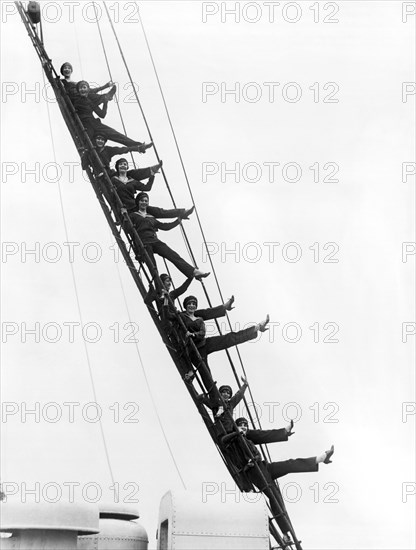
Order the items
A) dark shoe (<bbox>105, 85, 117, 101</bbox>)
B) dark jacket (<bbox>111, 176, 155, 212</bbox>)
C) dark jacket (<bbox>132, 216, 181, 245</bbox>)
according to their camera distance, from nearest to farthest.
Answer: dark jacket (<bbox>132, 216, 181, 245</bbox>) → dark jacket (<bbox>111, 176, 155, 212</bbox>) → dark shoe (<bbox>105, 85, 117, 101</bbox>)

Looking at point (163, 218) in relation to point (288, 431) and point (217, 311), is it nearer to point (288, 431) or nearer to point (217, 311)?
point (217, 311)

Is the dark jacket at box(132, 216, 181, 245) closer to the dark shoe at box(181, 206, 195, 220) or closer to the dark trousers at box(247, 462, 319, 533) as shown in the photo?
the dark shoe at box(181, 206, 195, 220)

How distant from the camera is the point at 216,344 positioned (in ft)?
46.0

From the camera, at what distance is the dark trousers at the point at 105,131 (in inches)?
573

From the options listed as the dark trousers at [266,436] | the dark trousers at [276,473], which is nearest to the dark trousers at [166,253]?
the dark trousers at [266,436]

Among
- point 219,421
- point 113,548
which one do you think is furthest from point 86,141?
point 113,548

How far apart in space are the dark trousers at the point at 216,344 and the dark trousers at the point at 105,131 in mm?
3230

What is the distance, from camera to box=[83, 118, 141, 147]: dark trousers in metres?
14.6

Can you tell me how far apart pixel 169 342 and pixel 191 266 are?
1163 millimetres

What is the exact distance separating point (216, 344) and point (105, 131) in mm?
3661

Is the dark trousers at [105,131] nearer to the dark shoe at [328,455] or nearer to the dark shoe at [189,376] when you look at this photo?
the dark shoe at [189,376]

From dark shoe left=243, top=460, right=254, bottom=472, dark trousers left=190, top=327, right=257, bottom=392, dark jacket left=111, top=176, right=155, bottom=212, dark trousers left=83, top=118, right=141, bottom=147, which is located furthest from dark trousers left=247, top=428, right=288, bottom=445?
dark trousers left=83, top=118, right=141, bottom=147

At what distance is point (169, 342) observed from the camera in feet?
46.1

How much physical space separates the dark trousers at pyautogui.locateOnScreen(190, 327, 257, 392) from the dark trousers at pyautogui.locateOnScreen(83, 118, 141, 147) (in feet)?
10.6
